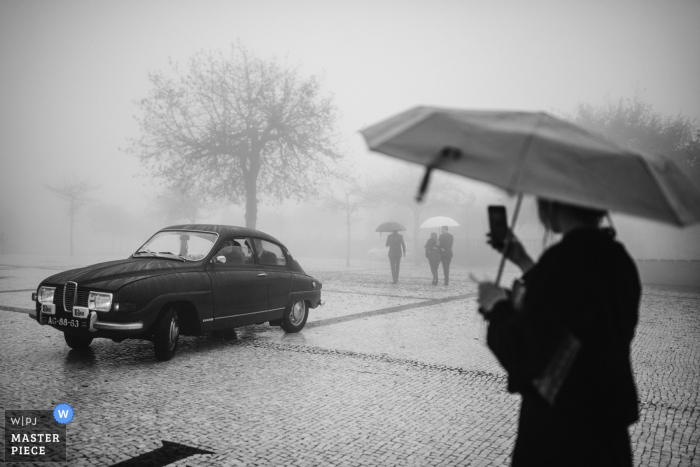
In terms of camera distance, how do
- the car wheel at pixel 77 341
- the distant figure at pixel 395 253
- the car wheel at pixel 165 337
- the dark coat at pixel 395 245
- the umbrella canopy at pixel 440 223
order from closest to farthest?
the car wheel at pixel 165 337 → the car wheel at pixel 77 341 → the distant figure at pixel 395 253 → the dark coat at pixel 395 245 → the umbrella canopy at pixel 440 223

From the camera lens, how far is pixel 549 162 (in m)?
1.74

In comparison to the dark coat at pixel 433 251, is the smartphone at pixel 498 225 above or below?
above

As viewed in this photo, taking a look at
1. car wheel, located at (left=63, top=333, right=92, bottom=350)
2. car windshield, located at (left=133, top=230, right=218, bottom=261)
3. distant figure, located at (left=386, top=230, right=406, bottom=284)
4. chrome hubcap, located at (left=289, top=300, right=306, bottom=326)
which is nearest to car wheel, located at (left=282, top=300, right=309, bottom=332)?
chrome hubcap, located at (left=289, top=300, right=306, bottom=326)

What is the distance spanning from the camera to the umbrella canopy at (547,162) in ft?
5.46

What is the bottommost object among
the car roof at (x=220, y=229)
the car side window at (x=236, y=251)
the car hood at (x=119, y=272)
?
the car hood at (x=119, y=272)

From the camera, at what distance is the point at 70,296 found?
6176 mm

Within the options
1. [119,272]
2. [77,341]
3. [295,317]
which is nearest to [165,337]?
[119,272]

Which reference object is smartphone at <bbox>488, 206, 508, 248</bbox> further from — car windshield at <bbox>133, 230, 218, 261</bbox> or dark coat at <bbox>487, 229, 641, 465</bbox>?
car windshield at <bbox>133, 230, 218, 261</bbox>

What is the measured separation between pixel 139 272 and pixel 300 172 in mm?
19282

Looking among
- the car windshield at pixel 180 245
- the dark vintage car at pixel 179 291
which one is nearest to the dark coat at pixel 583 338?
the dark vintage car at pixel 179 291

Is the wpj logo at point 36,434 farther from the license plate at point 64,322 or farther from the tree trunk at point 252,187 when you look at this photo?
the tree trunk at point 252,187

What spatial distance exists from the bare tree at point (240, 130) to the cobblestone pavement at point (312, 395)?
52.1ft

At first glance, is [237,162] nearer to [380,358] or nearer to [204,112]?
[204,112]

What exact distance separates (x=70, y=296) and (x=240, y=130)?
63.0 ft
